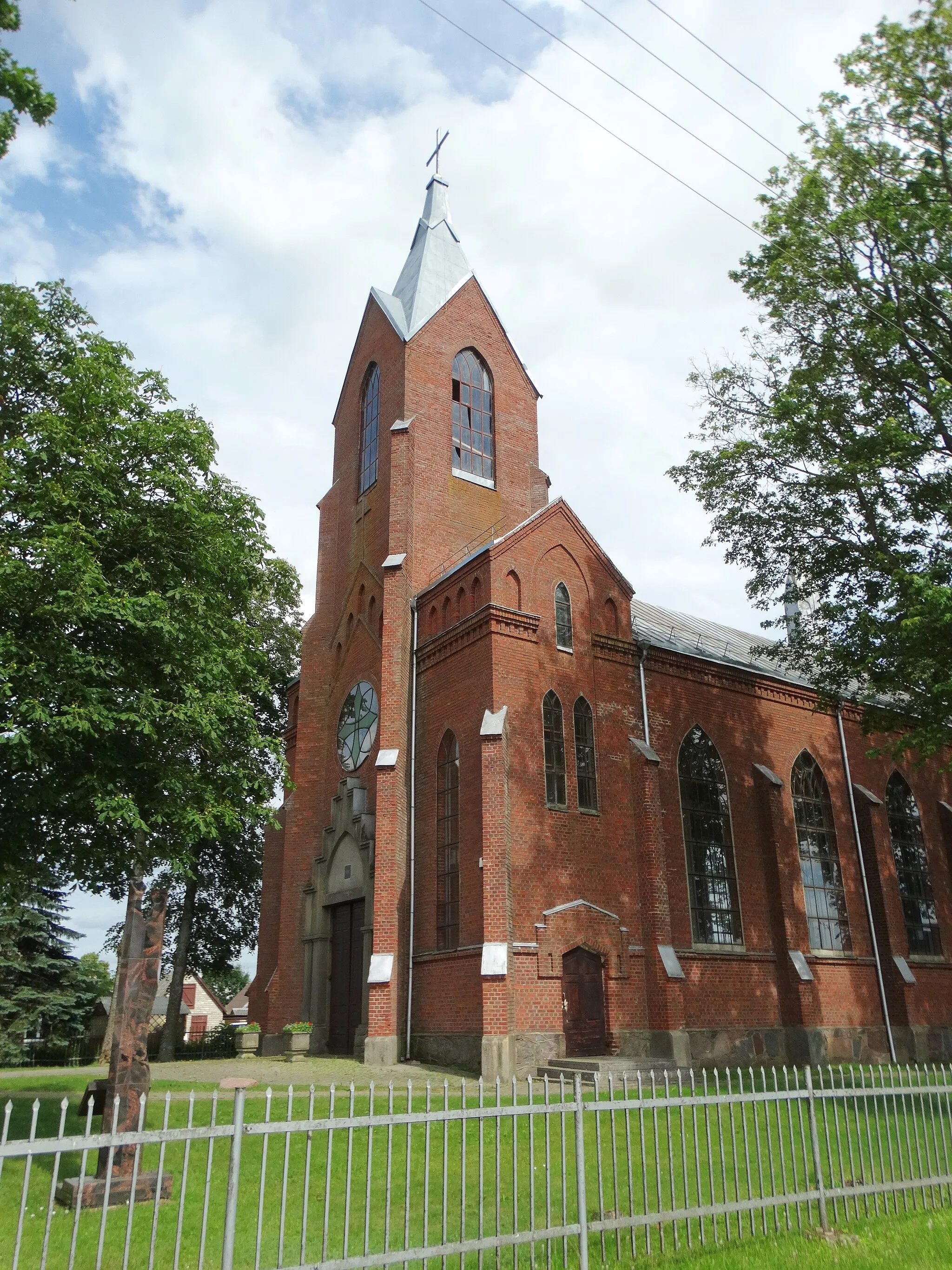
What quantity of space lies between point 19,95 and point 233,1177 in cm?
828

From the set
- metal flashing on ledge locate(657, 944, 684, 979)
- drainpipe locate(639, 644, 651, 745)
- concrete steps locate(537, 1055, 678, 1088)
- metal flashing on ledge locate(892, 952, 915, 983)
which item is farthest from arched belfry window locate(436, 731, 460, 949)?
metal flashing on ledge locate(892, 952, 915, 983)

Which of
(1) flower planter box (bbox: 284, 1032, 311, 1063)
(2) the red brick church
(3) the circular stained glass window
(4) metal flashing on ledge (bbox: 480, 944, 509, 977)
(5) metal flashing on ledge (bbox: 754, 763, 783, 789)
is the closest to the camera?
(4) metal flashing on ledge (bbox: 480, 944, 509, 977)

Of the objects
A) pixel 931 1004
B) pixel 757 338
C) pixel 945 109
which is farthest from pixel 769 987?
pixel 945 109

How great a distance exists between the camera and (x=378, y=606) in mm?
22094

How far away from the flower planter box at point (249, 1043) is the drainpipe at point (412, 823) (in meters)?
5.21

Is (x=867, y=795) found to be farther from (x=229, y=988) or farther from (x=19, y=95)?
(x=229, y=988)

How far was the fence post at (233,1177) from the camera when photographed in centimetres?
511

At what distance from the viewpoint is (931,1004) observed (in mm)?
23062

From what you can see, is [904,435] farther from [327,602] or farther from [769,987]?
[327,602]

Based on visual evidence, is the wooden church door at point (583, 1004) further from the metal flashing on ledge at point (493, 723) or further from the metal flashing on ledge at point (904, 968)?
the metal flashing on ledge at point (904, 968)

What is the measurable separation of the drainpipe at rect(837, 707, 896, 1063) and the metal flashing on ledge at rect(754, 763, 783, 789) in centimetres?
296

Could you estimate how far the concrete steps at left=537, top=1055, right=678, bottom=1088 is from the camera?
49.9 ft

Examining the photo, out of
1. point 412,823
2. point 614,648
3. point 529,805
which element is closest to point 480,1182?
point 529,805

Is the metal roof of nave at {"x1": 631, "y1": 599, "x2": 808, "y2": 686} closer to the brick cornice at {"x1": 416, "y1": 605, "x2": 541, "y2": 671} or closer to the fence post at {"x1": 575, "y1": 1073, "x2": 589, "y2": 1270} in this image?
the brick cornice at {"x1": 416, "y1": 605, "x2": 541, "y2": 671}
